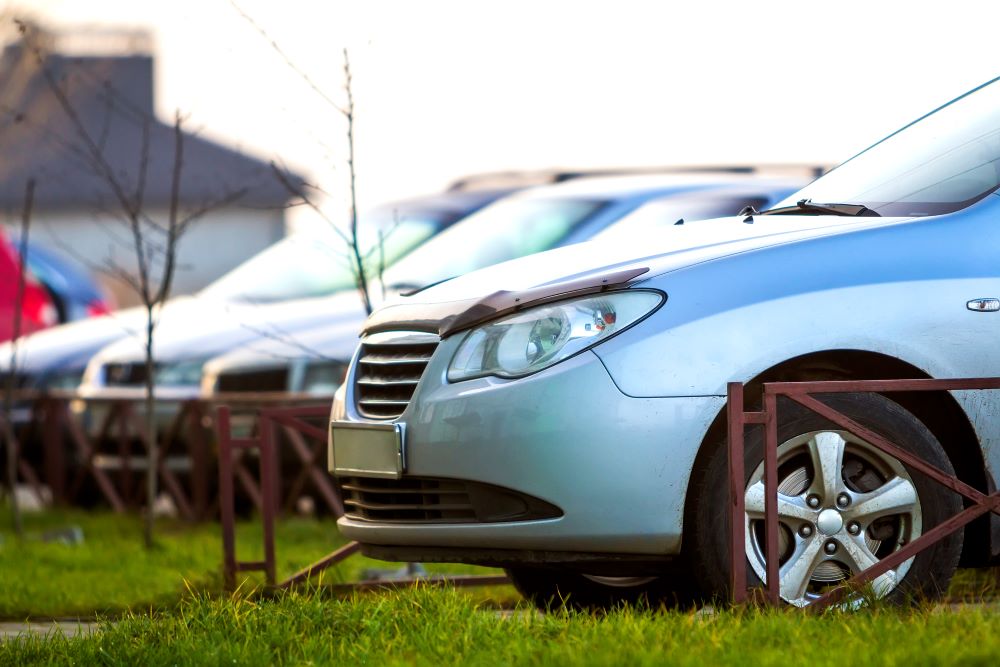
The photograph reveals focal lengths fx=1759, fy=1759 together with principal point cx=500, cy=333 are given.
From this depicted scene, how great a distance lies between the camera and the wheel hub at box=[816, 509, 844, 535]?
482cm

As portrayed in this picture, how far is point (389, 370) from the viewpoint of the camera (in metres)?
5.33

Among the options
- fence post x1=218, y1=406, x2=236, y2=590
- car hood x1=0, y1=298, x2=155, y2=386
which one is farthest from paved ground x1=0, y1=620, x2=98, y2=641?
car hood x1=0, y1=298, x2=155, y2=386

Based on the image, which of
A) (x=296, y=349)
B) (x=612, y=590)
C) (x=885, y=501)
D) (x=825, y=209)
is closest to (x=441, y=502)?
(x=612, y=590)

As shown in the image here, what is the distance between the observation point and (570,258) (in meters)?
5.31

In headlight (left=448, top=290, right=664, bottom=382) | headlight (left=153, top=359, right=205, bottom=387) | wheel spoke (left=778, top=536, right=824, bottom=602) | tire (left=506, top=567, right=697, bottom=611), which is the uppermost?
headlight (left=448, top=290, right=664, bottom=382)

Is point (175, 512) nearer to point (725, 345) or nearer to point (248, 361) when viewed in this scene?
point (248, 361)

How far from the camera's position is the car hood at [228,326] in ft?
32.1

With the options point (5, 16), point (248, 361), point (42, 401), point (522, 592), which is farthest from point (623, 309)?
point (5, 16)

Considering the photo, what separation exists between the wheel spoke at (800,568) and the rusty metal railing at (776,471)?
6 centimetres

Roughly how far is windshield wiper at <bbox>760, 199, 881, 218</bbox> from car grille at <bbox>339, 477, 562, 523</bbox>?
1.42 m

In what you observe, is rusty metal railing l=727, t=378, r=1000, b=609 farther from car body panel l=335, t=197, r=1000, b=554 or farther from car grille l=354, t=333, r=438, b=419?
car grille l=354, t=333, r=438, b=419

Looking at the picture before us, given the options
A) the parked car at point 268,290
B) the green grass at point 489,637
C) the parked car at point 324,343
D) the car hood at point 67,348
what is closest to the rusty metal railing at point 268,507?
the green grass at point 489,637

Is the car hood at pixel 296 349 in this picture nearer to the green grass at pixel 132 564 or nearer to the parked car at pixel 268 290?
the parked car at pixel 268 290

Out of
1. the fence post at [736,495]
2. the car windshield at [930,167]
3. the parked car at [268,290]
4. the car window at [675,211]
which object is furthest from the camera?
the parked car at [268,290]
